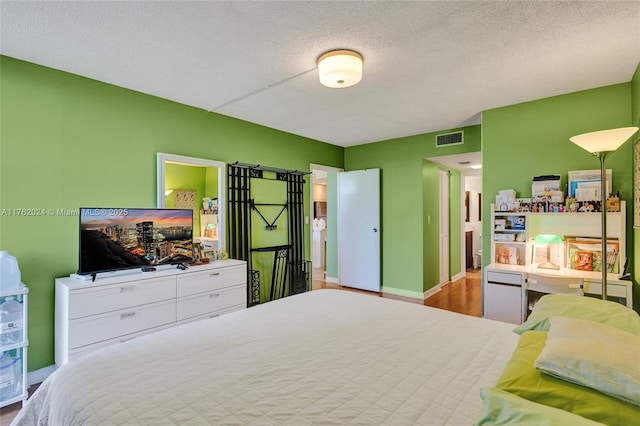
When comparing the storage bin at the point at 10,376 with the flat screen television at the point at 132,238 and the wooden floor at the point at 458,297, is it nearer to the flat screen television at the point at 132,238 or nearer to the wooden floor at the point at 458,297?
the flat screen television at the point at 132,238

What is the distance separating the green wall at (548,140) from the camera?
288 cm

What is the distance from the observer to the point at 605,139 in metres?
2.21

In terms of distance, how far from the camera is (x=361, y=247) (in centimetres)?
533

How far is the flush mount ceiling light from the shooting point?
7.47 ft

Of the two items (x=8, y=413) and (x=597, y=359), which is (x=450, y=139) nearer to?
(x=597, y=359)

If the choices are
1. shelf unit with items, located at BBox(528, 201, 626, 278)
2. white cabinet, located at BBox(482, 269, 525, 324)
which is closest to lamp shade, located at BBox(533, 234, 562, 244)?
shelf unit with items, located at BBox(528, 201, 626, 278)

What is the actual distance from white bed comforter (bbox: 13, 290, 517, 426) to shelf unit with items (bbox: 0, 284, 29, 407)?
1221mm

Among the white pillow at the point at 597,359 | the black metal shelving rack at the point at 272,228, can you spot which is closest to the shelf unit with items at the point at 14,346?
the black metal shelving rack at the point at 272,228

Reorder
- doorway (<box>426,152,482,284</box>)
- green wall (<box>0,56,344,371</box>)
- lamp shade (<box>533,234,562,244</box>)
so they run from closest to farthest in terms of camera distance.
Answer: green wall (<box>0,56,344,371</box>), lamp shade (<box>533,234,562,244</box>), doorway (<box>426,152,482,284</box>)

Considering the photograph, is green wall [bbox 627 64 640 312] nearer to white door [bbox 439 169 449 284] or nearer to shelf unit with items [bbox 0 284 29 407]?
white door [bbox 439 169 449 284]

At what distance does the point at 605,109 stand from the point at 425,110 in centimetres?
163

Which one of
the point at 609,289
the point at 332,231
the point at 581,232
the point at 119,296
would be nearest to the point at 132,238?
the point at 119,296

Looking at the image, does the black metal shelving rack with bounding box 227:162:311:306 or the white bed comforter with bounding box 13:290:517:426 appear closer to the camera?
the white bed comforter with bounding box 13:290:517:426

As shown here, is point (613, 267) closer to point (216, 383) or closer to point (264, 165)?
point (216, 383)
